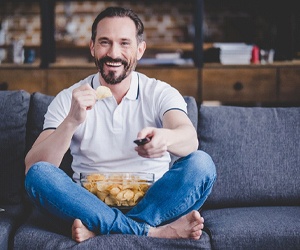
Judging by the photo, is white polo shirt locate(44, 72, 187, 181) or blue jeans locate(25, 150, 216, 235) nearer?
blue jeans locate(25, 150, 216, 235)

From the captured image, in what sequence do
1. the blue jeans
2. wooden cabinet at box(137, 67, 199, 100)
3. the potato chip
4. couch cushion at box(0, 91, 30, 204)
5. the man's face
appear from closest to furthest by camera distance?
the blue jeans → the potato chip → the man's face → couch cushion at box(0, 91, 30, 204) → wooden cabinet at box(137, 67, 199, 100)

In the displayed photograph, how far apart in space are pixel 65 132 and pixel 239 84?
7.04 feet

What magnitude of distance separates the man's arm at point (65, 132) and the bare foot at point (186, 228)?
1.49 feet

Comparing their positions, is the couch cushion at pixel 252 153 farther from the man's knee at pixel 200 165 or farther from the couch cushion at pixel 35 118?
the couch cushion at pixel 35 118

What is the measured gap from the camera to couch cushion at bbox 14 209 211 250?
5.87 feet

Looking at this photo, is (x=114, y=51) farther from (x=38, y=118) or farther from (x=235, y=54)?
(x=235, y=54)

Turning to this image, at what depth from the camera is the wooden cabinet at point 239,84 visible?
385 centimetres

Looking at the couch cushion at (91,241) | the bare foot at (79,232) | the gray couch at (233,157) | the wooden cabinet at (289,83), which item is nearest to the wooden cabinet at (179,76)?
the wooden cabinet at (289,83)

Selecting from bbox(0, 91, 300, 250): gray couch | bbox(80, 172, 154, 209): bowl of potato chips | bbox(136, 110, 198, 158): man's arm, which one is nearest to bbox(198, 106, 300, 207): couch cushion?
bbox(0, 91, 300, 250): gray couch

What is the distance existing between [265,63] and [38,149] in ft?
7.65

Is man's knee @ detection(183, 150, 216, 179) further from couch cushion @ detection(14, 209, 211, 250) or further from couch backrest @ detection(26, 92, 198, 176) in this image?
couch backrest @ detection(26, 92, 198, 176)

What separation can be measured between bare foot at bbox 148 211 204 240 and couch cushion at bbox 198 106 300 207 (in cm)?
47

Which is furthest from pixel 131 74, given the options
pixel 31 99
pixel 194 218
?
pixel 194 218

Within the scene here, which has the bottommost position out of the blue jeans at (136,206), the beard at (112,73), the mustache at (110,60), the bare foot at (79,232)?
the bare foot at (79,232)
